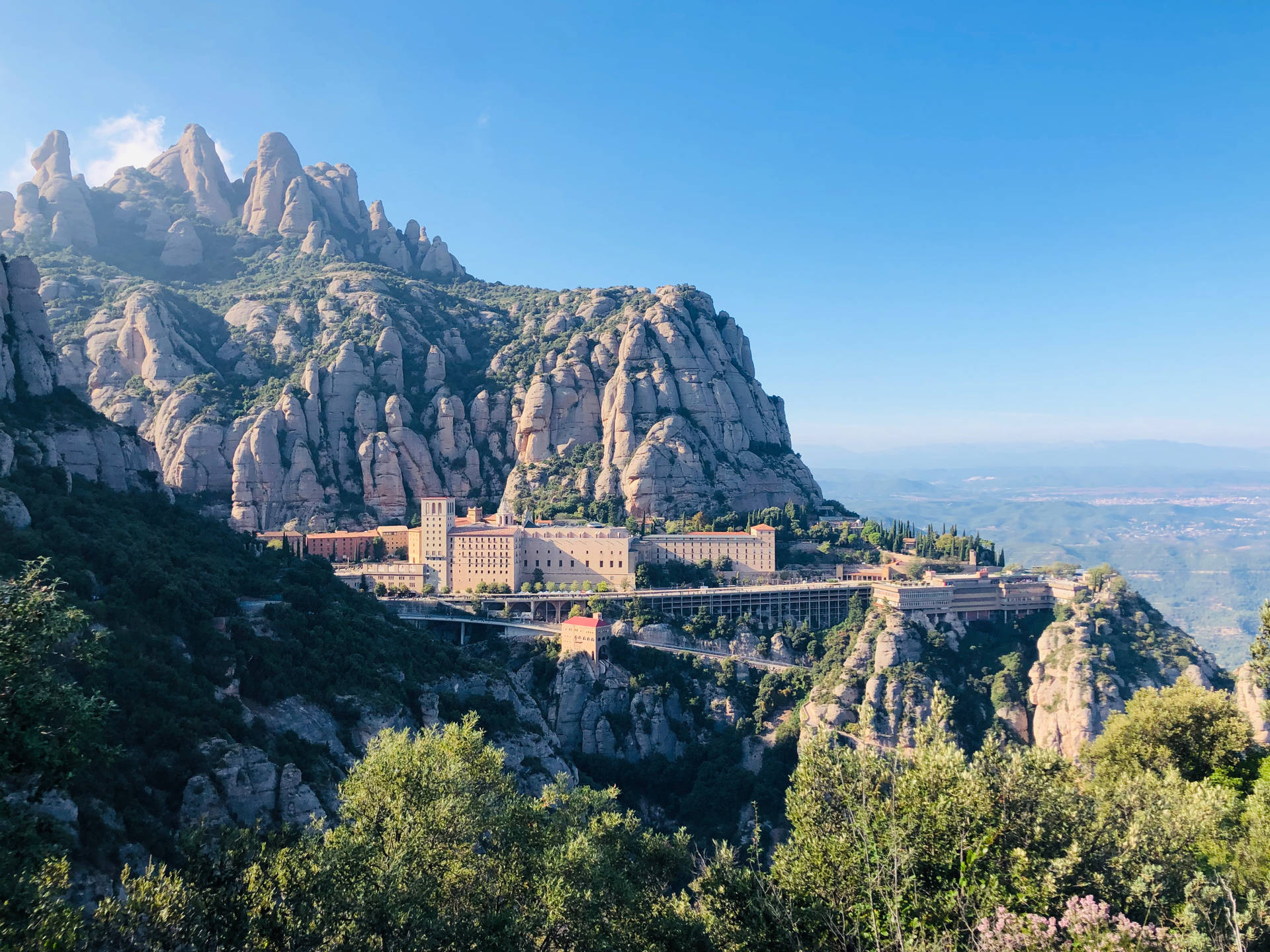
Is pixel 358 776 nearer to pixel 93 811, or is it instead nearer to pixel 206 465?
pixel 93 811

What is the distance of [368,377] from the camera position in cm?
11662

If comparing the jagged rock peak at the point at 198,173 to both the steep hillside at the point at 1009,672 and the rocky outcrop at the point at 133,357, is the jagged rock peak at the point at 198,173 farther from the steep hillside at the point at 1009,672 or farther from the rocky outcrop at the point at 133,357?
the steep hillside at the point at 1009,672

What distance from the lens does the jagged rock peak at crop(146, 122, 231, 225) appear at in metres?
158

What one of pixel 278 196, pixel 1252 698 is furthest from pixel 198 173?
pixel 1252 698

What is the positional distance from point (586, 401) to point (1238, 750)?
9318 cm

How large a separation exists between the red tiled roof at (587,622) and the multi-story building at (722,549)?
17.1 metres

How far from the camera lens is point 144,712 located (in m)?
32.4

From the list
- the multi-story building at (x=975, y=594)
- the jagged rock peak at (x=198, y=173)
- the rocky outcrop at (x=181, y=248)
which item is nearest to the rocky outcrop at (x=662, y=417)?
the multi-story building at (x=975, y=594)

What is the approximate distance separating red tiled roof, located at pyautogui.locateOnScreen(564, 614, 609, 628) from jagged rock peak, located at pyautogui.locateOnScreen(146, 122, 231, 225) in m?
129

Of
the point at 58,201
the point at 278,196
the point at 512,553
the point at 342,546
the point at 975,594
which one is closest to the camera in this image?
the point at 975,594

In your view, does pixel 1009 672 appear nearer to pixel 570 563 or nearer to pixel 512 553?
pixel 570 563

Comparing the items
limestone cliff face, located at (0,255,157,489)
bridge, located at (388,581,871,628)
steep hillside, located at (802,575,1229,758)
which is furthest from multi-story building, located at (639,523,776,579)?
limestone cliff face, located at (0,255,157,489)

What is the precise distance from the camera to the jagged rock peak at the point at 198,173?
157875 millimetres

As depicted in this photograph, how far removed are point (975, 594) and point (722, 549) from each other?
2728 cm
